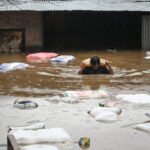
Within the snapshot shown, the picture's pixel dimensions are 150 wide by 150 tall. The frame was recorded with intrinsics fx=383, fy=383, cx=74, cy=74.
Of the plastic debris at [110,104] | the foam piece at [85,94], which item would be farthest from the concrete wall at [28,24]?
the plastic debris at [110,104]

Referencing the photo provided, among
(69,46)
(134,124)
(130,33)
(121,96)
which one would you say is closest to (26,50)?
(69,46)

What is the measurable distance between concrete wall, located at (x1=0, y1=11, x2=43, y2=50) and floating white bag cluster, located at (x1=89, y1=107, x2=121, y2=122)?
32.8 ft

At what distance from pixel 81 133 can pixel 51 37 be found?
48.3 ft

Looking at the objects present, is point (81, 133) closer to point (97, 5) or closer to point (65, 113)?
point (65, 113)

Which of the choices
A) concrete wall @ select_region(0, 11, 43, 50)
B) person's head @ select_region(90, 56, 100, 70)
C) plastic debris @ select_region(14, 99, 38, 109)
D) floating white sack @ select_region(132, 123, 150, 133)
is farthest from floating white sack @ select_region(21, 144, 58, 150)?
concrete wall @ select_region(0, 11, 43, 50)

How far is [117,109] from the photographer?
5777mm

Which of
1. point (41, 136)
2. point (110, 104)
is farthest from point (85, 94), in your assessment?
point (41, 136)

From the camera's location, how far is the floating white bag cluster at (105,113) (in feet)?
17.6

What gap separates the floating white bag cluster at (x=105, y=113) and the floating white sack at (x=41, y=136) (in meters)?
0.84

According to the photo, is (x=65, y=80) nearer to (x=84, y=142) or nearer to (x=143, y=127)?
(x=143, y=127)

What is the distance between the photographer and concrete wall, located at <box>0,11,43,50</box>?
596 inches

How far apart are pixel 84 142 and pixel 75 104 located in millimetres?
1957

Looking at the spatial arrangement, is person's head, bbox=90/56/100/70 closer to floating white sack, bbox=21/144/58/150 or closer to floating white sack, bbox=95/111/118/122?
floating white sack, bbox=95/111/118/122

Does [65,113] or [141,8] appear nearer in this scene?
[65,113]
